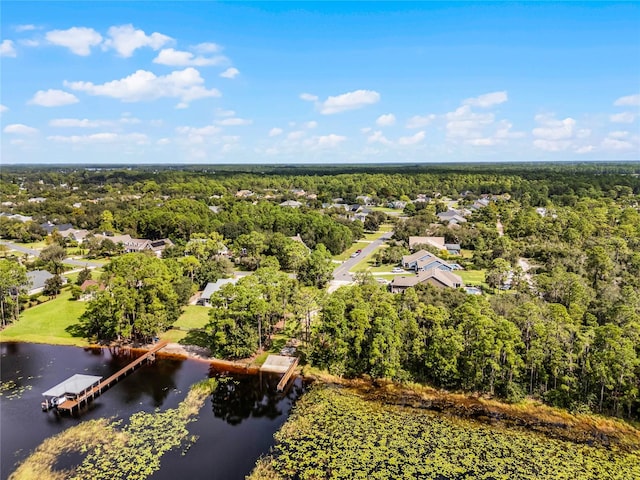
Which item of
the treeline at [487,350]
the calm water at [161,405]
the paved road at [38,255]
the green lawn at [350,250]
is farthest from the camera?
the green lawn at [350,250]

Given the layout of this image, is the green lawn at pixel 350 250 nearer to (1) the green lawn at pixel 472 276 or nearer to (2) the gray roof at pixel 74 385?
(1) the green lawn at pixel 472 276

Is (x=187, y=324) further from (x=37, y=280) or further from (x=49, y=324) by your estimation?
(x=37, y=280)

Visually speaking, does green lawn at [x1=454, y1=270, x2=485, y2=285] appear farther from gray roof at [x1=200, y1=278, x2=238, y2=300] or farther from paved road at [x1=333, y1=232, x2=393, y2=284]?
gray roof at [x1=200, y1=278, x2=238, y2=300]

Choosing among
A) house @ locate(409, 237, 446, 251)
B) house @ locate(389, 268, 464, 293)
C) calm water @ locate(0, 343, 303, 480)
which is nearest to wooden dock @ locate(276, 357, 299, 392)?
calm water @ locate(0, 343, 303, 480)

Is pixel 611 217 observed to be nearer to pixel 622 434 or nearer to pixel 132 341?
pixel 622 434

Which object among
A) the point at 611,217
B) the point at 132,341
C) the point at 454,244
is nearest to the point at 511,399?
the point at 132,341

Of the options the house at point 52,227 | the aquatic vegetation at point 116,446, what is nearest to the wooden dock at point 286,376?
the aquatic vegetation at point 116,446
